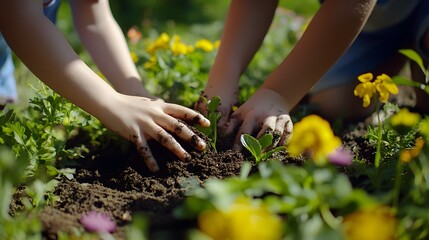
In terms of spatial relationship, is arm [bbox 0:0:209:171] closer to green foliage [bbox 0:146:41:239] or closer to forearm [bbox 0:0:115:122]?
forearm [bbox 0:0:115:122]

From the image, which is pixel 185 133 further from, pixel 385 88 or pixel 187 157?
pixel 385 88

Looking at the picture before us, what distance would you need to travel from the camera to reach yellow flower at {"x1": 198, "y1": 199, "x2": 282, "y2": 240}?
3.35ft

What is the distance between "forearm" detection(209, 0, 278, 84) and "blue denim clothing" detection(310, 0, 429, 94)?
53cm

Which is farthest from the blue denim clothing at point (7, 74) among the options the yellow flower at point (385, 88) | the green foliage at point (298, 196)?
the green foliage at point (298, 196)

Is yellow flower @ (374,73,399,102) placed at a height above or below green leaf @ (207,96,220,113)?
above

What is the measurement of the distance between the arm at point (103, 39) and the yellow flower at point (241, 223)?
127 centimetres

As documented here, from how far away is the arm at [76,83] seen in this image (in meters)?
1.77

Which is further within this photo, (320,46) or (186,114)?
(320,46)

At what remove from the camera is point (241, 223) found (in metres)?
1.03

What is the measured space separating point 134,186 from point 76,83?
0.33 m

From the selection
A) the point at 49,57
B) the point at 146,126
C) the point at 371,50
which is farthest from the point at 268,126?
the point at 371,50

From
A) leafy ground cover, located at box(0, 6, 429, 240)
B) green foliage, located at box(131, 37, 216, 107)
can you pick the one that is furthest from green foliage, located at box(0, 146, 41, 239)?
green foliage, located at box(131, 37, 216, 107)

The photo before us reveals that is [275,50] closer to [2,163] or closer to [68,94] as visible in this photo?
[68,94]

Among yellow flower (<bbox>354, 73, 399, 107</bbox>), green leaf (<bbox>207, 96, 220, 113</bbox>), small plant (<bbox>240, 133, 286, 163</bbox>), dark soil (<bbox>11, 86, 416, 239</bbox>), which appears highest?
yellow flower (<bbox>354, 73, 399, 107</bbox>)
